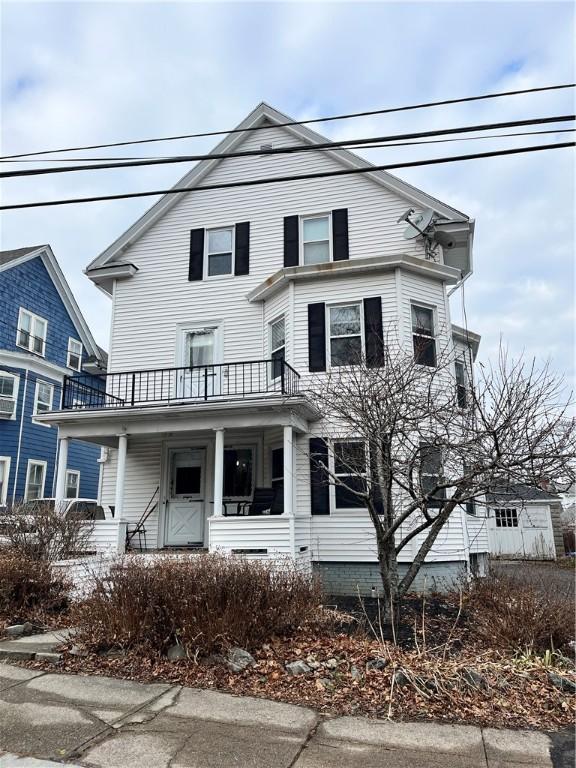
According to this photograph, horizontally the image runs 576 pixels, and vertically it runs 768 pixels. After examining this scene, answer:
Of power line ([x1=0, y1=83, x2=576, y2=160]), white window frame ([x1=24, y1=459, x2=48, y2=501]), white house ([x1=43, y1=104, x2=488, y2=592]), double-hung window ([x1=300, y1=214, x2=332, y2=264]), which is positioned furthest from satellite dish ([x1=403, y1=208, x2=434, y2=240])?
white window frame ([x1=24, y1=459, x2=48, y2=501])

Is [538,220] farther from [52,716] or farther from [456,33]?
[52,716]

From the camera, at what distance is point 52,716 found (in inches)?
185

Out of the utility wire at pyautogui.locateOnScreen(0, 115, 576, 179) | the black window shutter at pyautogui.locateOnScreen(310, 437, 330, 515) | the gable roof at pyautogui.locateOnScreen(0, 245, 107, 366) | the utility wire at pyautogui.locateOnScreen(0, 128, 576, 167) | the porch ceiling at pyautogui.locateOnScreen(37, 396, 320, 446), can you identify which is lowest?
the black window shutter at pyautogui.locateOnScreen(310, 437, 330, 515)

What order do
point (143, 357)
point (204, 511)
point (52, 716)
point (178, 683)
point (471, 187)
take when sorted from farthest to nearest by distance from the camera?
point (143, 357)
point (204, 511)
point (471, 187)
point (178, 683)
point (52, 716)

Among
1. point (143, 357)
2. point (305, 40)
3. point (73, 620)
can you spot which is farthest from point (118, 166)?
point (143, 357)

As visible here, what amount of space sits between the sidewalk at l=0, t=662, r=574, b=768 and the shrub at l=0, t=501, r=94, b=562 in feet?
12.5

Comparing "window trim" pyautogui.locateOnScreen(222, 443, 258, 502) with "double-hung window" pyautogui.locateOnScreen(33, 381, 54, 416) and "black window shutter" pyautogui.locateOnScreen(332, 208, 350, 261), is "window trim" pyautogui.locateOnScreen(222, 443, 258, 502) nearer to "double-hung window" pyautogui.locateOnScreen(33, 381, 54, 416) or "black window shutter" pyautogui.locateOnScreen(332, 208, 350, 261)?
"black window shutter" pyautogui.locateOnScreen(332, 208, 350, 261)

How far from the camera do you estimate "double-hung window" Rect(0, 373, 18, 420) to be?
18031 mm

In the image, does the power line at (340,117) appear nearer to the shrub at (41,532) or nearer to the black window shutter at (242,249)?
the shrub at (41,532)

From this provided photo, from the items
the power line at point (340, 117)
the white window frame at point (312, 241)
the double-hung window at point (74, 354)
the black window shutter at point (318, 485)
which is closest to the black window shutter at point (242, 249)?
the white window frame at point (312, 241)

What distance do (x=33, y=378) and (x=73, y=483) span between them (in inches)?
175

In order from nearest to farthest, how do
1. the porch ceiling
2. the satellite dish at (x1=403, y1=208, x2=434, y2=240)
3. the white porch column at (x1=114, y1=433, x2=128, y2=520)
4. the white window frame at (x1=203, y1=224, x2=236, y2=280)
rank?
the porch ceiling
the white porch column at (x1=114, y1=433, x2=128, y2=520)
the satellite dish at (x1=403, y1=208, x2=434, y2=240)
the white window frame at (x1=203, y1=224, x2=236, y2=280)

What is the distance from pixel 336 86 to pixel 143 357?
349 inches

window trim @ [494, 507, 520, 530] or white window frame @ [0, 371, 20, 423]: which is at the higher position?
white window frame @ [0, 371, 20, 423]
